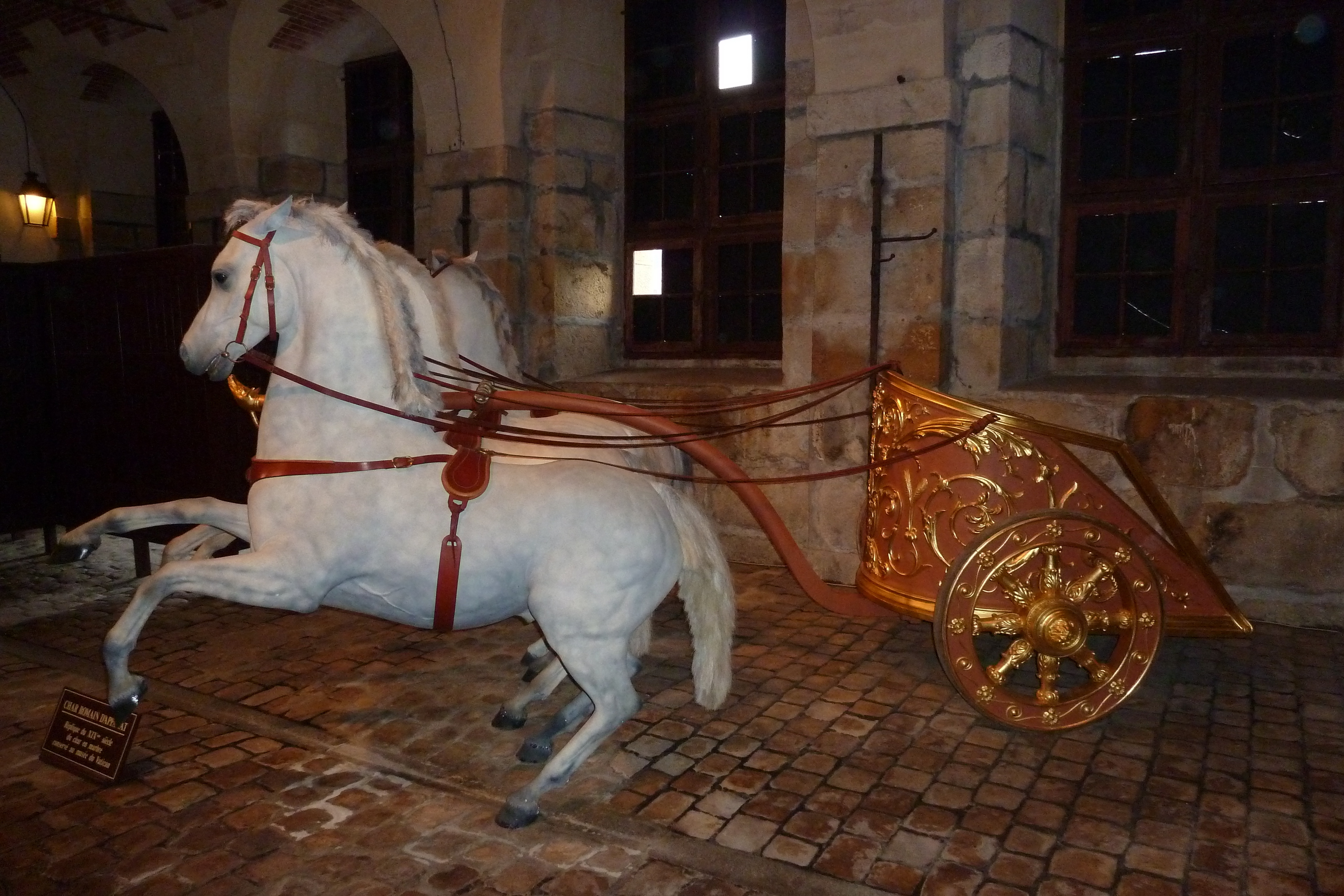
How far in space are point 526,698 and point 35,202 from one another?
10049 mm

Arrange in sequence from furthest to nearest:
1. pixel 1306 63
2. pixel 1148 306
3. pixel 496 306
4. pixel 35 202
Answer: pixel 35 202 < pixel 1148 306 < pixel 1306 63 < pixel 496 306

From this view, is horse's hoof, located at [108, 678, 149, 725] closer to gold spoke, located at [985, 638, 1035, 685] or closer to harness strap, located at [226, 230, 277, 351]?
harness strap, located at [226, 230, 277, 351]

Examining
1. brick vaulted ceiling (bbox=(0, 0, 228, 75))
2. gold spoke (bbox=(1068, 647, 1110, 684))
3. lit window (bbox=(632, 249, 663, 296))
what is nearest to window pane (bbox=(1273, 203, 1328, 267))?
gold spoke (bbox=(1068, 647, 1110, 684))

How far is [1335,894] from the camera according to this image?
8.99ft

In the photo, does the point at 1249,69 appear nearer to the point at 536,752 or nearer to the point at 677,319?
the point at 677,319

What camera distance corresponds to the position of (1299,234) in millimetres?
5832

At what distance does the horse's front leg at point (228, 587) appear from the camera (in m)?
3.12

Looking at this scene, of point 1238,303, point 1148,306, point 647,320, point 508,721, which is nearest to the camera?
point 508,721

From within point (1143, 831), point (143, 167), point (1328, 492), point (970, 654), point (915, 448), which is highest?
point (143, 167)

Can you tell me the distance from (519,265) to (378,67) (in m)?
3.24

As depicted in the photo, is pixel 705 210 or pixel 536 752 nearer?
pixel 536 752

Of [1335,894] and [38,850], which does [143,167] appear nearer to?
[38,850]

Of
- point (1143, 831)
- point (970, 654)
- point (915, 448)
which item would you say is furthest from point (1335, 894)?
point (915, 448)

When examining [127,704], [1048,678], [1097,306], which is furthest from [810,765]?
[1097,306]
